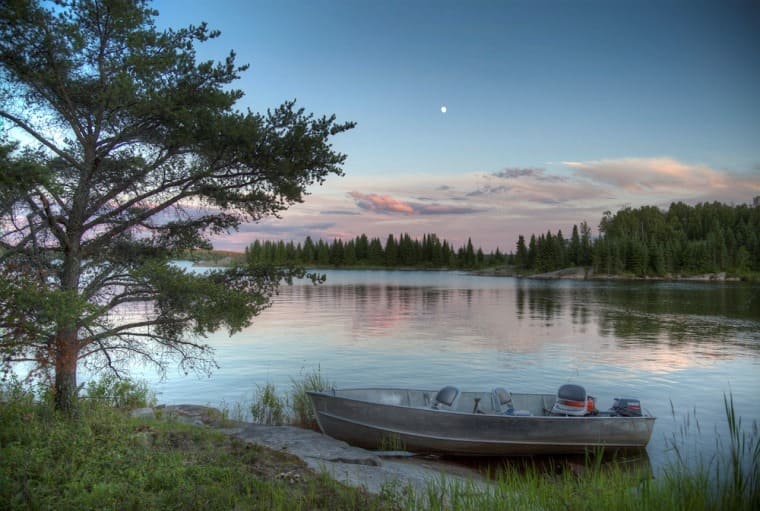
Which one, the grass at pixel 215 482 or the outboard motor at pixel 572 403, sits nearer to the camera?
the grass at pixel 215 482

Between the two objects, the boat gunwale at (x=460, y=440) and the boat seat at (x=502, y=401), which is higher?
the boat seat at (x=502, y=401)

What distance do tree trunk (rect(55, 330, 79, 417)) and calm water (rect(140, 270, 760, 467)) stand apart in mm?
8406

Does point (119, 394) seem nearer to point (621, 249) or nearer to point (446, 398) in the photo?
point (446, 398)

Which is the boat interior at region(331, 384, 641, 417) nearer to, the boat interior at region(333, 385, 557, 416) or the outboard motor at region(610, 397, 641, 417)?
the boat interior at region(333, 385, 557, 416)

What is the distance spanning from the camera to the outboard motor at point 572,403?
13.2 metres

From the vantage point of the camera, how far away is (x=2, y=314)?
788 centimetres

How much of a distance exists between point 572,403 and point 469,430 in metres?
2.96

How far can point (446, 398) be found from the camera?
→ 1355 centimetres

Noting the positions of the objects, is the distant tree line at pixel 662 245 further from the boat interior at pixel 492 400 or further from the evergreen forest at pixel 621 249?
the boat interior at pixel 492 400

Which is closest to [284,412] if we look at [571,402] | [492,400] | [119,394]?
[119,394]

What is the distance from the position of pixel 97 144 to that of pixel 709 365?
28.1 metres

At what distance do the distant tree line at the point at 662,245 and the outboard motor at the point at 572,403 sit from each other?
101m

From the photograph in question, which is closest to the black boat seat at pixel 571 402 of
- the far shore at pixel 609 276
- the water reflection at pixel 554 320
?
the water reflection at pixel 554 320

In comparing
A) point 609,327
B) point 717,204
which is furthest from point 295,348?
point 717,204
